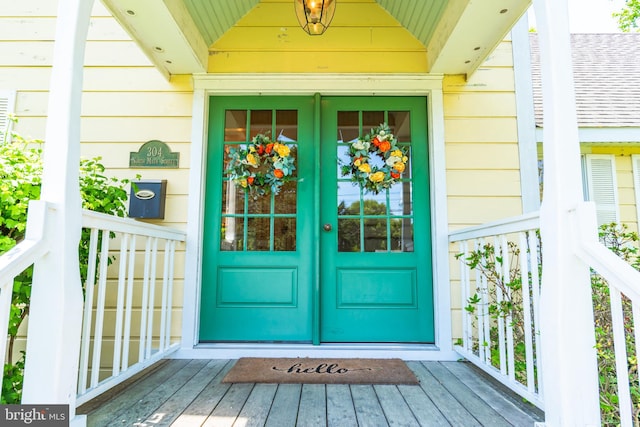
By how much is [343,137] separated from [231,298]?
1535 millimetres

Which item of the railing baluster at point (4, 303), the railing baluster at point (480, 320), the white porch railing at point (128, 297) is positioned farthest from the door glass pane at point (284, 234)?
the railing baluster at point (4, 303)

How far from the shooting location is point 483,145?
2814 mm

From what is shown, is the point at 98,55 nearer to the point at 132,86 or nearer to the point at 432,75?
the point at 132,86

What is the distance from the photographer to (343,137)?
9.50 feet

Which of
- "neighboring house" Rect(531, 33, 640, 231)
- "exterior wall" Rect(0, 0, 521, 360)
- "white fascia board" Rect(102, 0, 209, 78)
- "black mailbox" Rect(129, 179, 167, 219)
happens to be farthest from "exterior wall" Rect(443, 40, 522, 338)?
"black mailbox" Rect(129, 179, 167, 219)

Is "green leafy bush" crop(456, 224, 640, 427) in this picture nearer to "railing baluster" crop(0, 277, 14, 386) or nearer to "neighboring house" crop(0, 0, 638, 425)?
"neighboring house" crop(0, 0, 638, 425)

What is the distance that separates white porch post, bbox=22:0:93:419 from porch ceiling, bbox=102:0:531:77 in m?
0.77

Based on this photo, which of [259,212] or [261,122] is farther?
[261,122]

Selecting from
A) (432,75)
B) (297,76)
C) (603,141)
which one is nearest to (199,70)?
(297,76)

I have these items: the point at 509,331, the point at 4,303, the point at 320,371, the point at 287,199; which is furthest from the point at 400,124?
the point at 4,303

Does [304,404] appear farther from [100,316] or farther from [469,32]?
[469,32]

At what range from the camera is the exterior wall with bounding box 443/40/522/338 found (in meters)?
2.76

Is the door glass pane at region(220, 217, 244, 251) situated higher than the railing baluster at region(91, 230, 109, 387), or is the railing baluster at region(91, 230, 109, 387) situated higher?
the door glass pane at region(220, 217, 244, 251)

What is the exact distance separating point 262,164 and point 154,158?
2.75 ft
